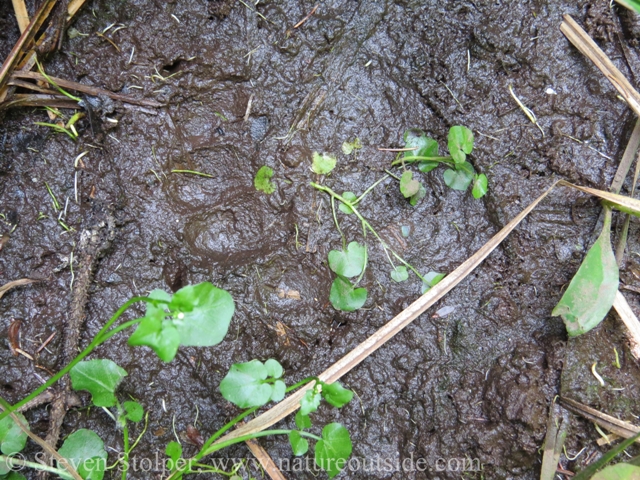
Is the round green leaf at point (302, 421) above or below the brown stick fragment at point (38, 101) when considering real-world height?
below

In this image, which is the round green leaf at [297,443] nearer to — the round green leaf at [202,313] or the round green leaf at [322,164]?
the round green leaf at [202,313]

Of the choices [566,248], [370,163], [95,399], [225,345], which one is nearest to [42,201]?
[95,399]

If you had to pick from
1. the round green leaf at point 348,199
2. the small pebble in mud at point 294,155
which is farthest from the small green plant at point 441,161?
the small pebble in mud at point 294,155

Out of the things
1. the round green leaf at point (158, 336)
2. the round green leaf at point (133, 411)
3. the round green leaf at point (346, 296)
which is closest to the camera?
the round green leaf at point (158, 336)

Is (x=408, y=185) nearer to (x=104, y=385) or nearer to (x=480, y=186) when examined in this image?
(x=480, y=186)

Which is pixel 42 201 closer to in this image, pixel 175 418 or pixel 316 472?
pixel 175 418

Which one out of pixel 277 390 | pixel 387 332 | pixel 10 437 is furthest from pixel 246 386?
pixel 10 437

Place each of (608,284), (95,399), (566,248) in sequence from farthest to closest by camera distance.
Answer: (566,248) → (608,284) → (95,399)

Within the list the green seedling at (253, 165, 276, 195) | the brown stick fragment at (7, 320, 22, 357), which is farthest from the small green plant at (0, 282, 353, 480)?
the green seedling at (253, 165, 276, 195)
